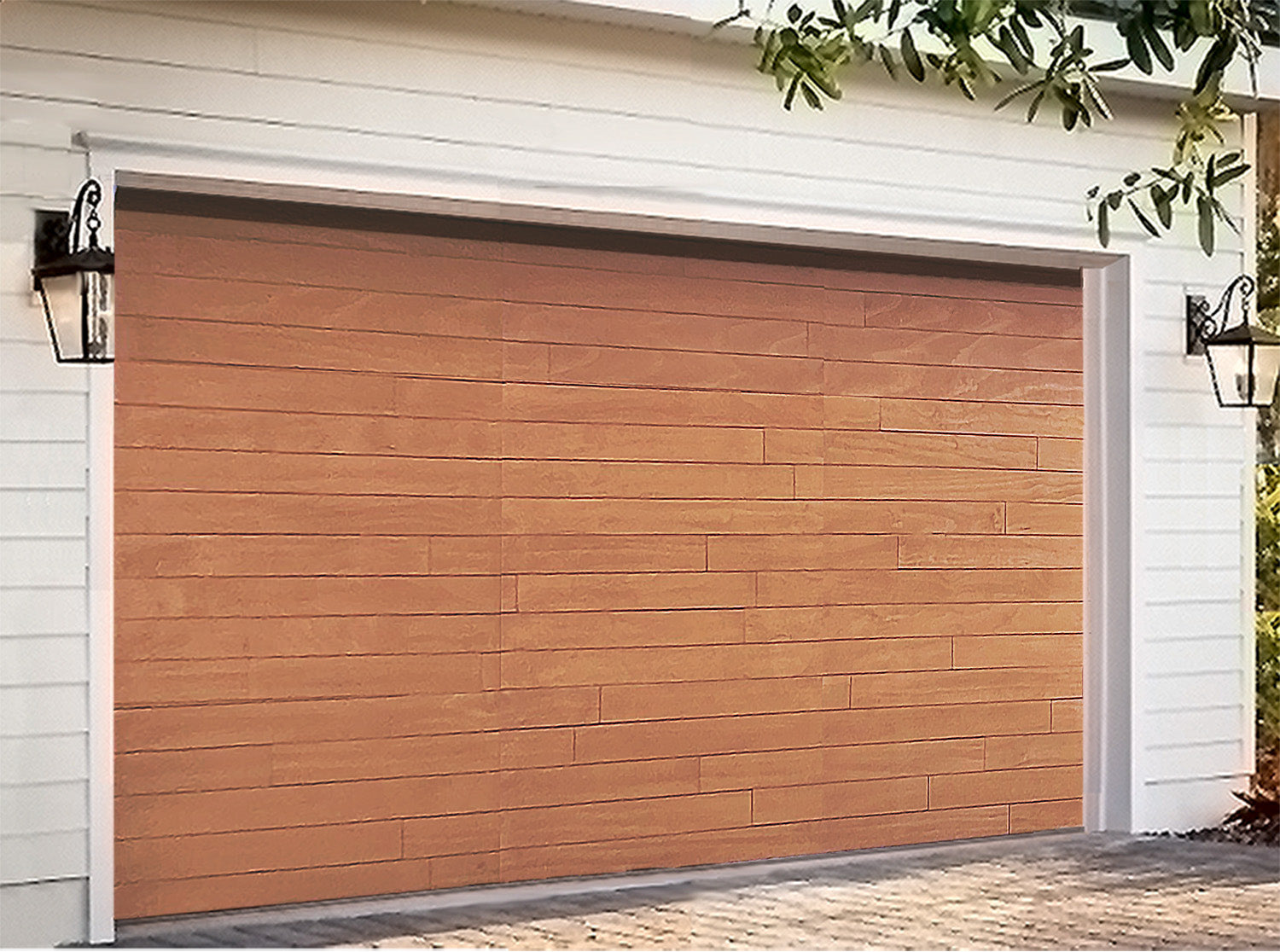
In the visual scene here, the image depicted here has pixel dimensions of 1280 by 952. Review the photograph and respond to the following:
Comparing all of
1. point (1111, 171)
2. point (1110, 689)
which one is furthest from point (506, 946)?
point (1111, 171)

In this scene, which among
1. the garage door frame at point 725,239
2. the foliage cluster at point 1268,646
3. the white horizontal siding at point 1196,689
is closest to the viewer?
the garage door frame at point 725,239

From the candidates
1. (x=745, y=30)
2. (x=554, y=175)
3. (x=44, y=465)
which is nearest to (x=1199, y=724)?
(x=745, y=30)

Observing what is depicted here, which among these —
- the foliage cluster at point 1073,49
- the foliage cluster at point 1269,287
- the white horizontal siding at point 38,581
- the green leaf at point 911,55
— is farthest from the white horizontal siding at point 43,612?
the foliage cluster at point 1269,287

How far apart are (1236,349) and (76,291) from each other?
4.13 metres

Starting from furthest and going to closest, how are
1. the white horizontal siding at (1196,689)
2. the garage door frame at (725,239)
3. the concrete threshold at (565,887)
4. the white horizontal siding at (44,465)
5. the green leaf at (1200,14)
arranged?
the white horizontal siding at (1196,689)
the concrete threshold at (565,887)
the garage door frame at (725,239)
the white horizontal siding at (44,465)
the green leaf at (1200,14)

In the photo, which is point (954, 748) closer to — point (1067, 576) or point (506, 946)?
point (1067, 576)

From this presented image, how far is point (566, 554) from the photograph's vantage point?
6.59 metres

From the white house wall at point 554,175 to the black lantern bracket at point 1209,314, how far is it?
0.05 metres

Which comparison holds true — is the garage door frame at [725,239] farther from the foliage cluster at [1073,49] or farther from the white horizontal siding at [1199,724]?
the foliage cluster at [1073,49]

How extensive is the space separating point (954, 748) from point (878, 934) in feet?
5.19

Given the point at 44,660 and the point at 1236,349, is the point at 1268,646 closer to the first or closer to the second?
the point at 1236,349

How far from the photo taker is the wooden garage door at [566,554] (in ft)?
19.6

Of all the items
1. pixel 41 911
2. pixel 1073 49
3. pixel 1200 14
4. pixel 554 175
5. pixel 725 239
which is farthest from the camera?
pixel 725 239

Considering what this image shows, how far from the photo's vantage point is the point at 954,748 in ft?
24.2
